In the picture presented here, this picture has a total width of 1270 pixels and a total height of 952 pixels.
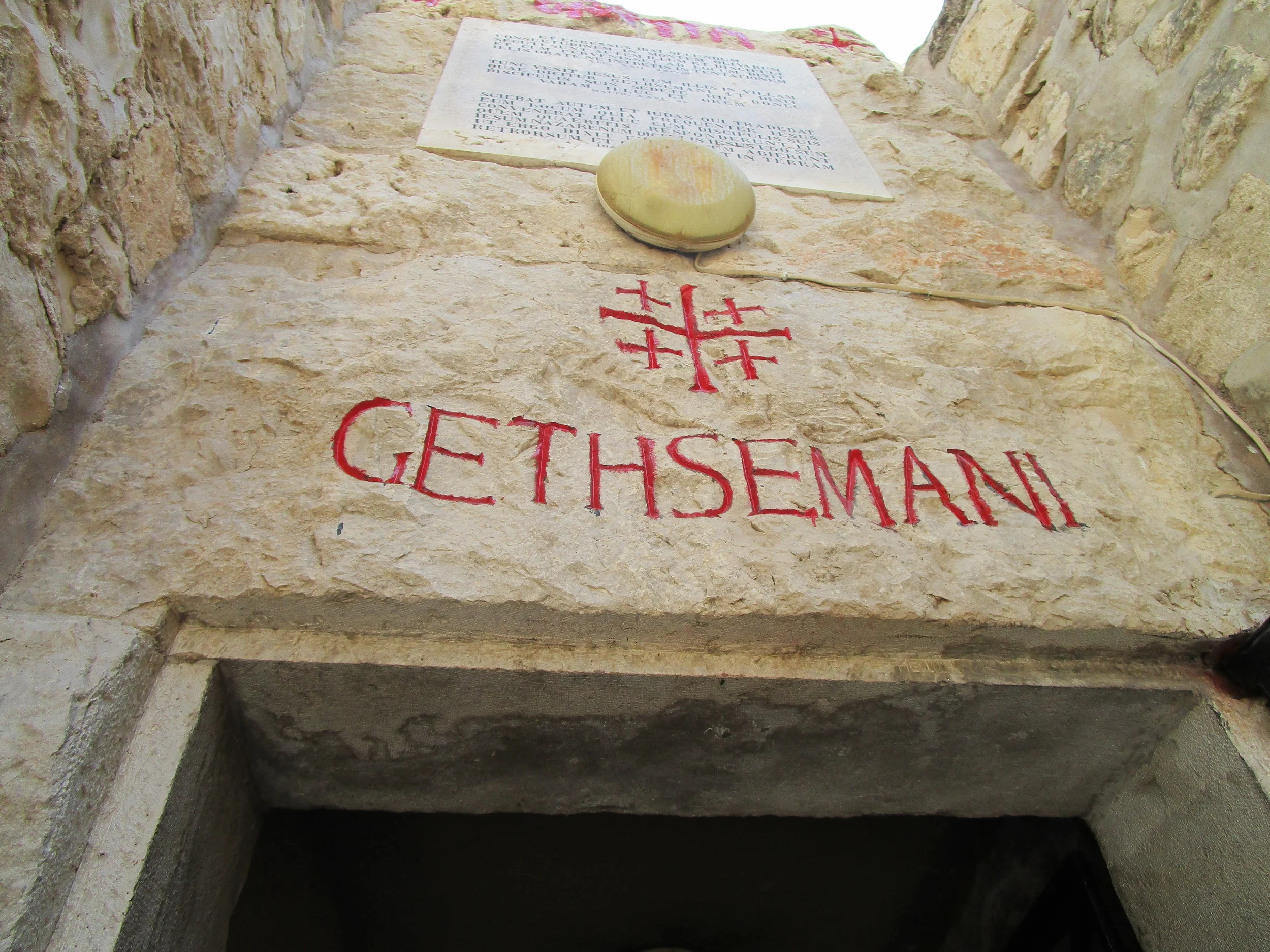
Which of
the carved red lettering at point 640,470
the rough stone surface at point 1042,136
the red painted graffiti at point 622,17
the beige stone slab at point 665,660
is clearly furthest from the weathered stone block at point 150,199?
the rough stone surface at point 1042,136

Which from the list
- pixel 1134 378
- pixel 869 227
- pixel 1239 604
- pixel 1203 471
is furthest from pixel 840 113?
pixel 1239 604

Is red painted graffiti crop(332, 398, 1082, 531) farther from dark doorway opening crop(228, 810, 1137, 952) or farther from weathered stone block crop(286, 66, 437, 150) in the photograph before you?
weathered stone block crop(286, 66, 437, 150)

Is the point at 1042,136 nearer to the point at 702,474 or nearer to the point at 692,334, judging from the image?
the point at 692,334

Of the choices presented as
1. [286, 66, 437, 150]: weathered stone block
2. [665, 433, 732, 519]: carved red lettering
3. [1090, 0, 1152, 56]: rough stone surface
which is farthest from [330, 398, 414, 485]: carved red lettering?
[1090, 0, 1152, 56]: rough stone surface

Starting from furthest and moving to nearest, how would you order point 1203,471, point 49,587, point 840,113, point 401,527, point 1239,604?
1. point 840,113
2. point 1203,471
3. point 1239,604
4. point 401,527
5. point 49,587

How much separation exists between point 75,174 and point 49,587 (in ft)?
1.98

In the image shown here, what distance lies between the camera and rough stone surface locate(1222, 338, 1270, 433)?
140 centimetres

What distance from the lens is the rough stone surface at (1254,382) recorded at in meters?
1.40

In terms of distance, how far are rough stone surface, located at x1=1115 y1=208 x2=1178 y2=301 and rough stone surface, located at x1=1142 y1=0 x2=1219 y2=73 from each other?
0.37 meters

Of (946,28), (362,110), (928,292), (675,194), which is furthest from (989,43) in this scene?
(362,110)

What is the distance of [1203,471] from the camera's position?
4.46 feet

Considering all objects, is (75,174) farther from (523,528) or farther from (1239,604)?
(1239,604)

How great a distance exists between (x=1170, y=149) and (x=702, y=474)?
144 cm

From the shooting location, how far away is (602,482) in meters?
1.15
